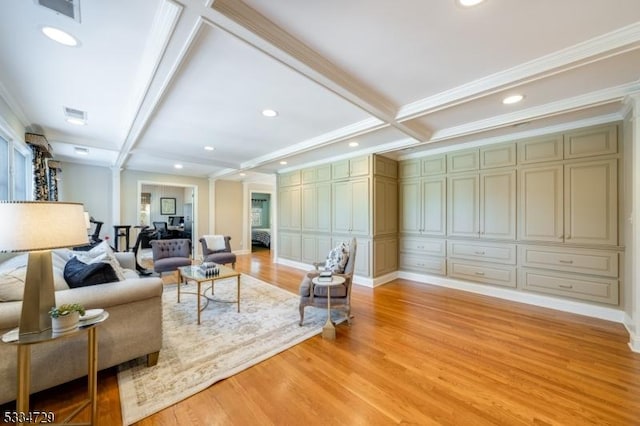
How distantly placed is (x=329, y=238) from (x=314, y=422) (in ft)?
12.8

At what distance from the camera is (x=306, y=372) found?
82.7 inches

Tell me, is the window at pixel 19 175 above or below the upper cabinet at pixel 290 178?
below

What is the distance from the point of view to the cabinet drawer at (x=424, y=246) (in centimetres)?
460

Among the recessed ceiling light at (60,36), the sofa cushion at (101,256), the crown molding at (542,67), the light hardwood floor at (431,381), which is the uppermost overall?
the recessed ceiling light at (60,36)

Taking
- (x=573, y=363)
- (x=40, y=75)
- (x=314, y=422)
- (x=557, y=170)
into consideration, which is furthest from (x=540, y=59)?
(x=40, y=75)

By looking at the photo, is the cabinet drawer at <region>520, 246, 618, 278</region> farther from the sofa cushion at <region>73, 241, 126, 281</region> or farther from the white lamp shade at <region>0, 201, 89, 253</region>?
the sofa cushion at <region>73, 241, 126, 281</region>

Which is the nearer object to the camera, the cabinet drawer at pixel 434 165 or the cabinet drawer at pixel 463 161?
the cabinet drawer at pixel 463 161

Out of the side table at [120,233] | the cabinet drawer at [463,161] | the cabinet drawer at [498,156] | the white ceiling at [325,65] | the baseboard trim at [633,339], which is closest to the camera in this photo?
the white ceiling at [325,65]

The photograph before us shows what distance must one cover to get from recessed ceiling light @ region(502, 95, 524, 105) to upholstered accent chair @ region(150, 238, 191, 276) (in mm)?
5340

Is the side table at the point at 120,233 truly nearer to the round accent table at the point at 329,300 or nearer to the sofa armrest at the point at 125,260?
the sofa armrest at the point at 125,260

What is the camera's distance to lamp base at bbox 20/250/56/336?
136cm

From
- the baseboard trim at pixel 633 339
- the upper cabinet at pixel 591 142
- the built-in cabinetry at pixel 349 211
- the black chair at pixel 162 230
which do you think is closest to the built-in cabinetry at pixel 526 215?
the upper cabinet at pixel 591 142

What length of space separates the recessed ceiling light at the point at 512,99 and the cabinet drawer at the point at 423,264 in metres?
2.69

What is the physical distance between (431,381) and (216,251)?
4.58 meters
